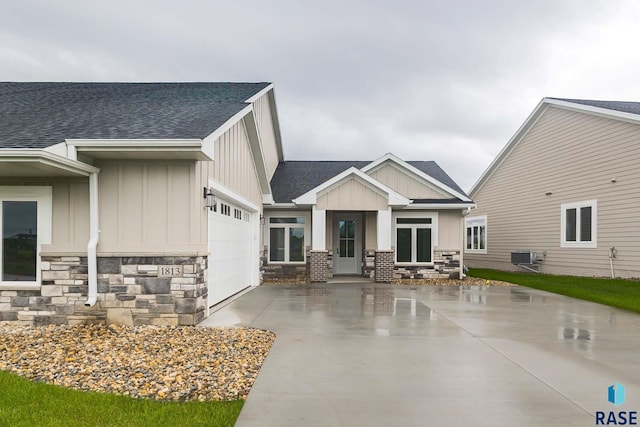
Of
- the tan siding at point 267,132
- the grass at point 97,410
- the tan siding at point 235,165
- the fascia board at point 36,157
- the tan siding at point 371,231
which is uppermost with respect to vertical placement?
the tan siding at point 267,132

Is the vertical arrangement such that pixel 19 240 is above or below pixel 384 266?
above

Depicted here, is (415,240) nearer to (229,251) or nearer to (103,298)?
(229,251)

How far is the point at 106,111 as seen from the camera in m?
8.09

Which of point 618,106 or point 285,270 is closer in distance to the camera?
point 618,106

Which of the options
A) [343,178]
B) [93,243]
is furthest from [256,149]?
[93,243]

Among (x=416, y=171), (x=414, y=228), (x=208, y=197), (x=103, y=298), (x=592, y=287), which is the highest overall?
(x=416, y=171)

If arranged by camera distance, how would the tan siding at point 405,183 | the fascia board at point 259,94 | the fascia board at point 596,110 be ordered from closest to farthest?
the fascia board at point 259,94
the fascia board at point 596,110
the tan siding at point 405,183

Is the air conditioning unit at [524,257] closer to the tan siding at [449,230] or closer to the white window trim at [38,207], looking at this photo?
the tan siding at [449,230]

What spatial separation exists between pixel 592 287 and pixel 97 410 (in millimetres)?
13278

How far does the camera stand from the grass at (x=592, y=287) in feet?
31.4

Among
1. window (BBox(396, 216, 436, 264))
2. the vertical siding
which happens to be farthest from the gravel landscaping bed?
window (BBox(396, 216, 436, 264))

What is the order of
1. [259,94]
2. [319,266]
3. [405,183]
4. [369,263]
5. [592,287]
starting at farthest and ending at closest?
1. [405,183]
2. [369,263]
3. [319,266]
4. [259,94]
5. [592,287]

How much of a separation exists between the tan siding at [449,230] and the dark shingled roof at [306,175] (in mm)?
1246

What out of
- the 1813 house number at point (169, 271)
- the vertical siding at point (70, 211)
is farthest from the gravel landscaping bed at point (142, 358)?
the vertical siding at point (70, 211)
